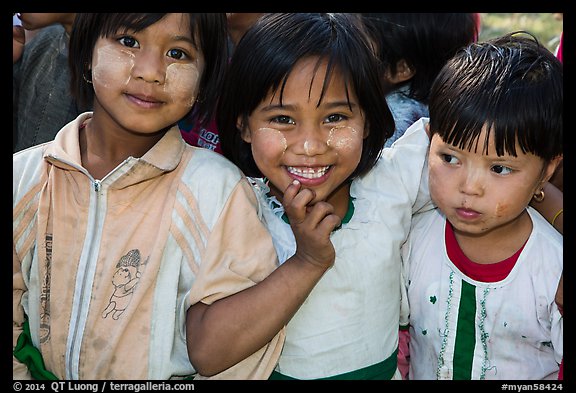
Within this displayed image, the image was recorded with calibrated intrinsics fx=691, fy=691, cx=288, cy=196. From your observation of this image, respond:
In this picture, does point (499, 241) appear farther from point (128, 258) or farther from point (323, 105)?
point (128, 258)

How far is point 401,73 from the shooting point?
3.06m

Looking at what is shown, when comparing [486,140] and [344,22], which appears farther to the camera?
[344,22]

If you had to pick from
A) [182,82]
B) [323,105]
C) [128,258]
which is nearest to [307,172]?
[323,105]

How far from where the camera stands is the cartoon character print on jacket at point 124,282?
200cm

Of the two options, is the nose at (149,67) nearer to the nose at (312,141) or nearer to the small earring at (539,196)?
the nose at (312,141)

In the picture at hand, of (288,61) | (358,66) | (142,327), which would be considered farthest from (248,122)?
(142,327)

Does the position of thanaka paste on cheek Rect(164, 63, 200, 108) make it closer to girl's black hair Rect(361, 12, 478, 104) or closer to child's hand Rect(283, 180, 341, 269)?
child's hand Rect(283, 180, 341, 269)

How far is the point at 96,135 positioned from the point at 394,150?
0.99m

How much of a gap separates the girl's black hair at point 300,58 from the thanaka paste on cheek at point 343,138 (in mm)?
108

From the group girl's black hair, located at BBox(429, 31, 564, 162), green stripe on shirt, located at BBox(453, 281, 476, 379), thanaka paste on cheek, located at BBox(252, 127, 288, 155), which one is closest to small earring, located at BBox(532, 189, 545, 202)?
girl's black hair, located at BBox(429, 31, 564, 162)

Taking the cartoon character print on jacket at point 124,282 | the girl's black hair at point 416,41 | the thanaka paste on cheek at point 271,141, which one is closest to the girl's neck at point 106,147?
the cartoon character print on jacket at point 124,282

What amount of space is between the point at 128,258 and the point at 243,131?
21.9 inches

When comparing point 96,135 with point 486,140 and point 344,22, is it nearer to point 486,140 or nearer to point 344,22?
point 344,22

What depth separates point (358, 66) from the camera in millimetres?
2131
